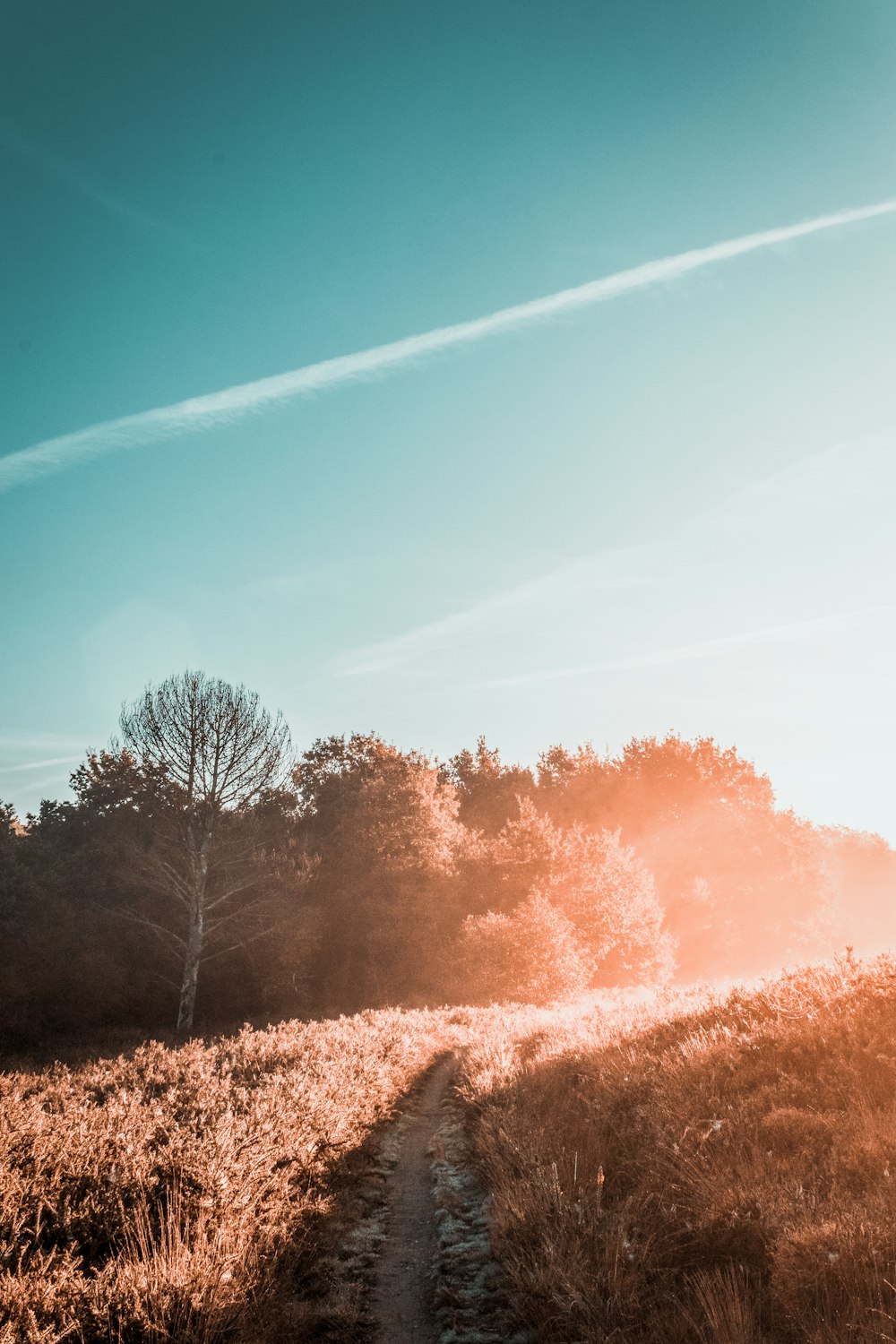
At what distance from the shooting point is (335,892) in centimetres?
3838

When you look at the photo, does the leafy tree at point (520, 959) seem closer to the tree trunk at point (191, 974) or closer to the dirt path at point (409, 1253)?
the tree trunk at point (191, 974)

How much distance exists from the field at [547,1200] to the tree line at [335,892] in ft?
70.2

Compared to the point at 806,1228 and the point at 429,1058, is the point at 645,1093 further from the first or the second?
the point at 429,1058

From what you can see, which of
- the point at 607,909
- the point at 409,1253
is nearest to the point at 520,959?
the point at 607,909

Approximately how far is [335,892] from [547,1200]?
34460mm

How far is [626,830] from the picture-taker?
52.9 m

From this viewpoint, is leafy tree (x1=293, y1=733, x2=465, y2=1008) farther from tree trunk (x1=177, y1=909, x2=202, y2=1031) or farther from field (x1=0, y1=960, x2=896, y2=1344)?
field (x1=0, y1=960, x2=896, y2=1344)

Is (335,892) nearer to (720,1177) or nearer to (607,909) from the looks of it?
(607,909)

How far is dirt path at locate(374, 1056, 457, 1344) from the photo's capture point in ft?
17.2

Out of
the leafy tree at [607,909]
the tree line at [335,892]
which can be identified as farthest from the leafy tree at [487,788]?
the leafy tree at [607,909]

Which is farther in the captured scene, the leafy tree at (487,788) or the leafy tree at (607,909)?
the leafy tree at (487,788)

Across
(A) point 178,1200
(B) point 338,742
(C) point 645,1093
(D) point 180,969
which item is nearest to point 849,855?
(B) point 338,742

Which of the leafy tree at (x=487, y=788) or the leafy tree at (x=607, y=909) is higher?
the leafy tree at (x=487, y=788)

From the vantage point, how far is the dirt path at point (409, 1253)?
5.23 meters
